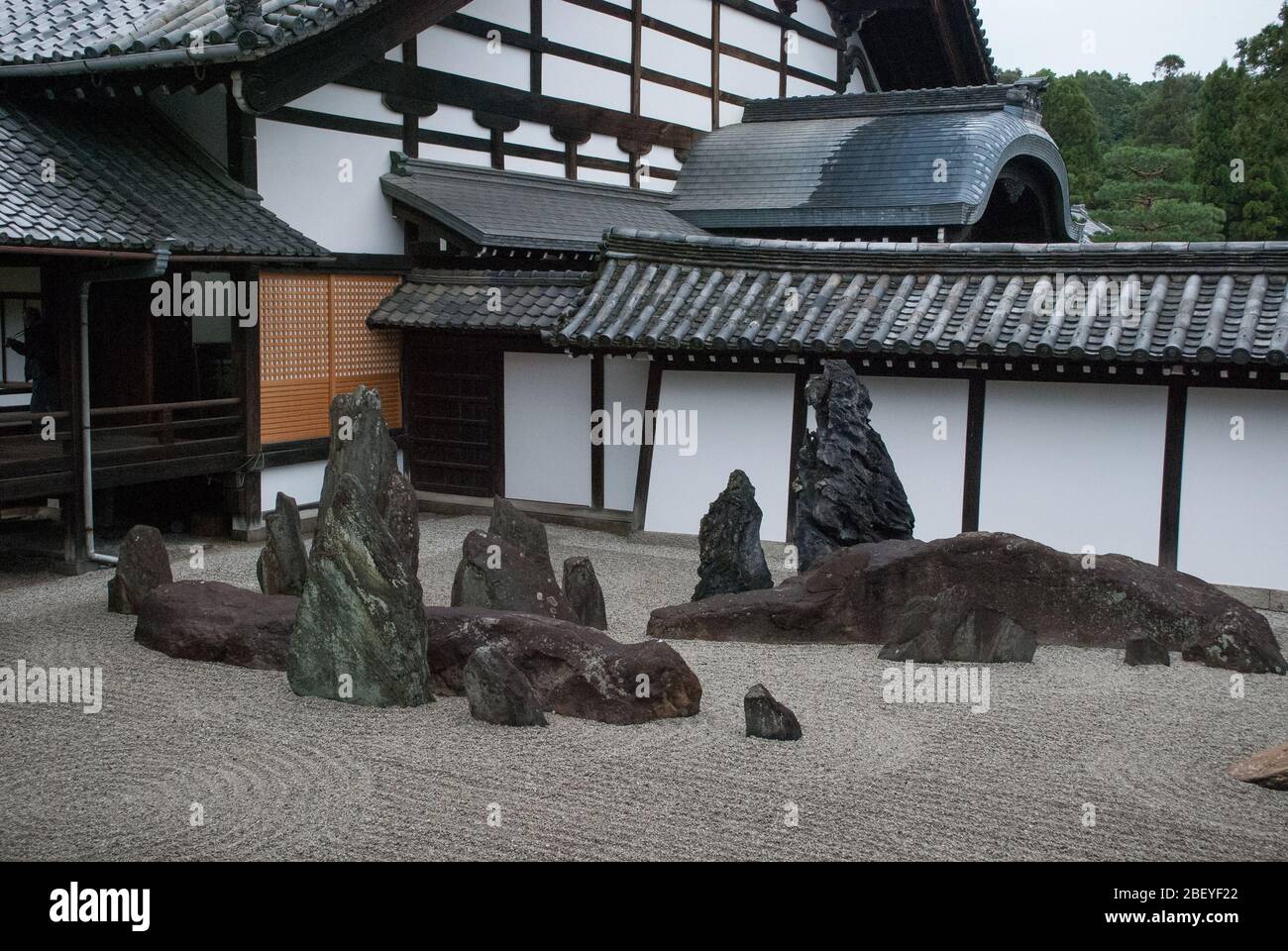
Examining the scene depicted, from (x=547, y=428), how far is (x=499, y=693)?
807 cm

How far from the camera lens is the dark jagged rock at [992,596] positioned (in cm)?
988

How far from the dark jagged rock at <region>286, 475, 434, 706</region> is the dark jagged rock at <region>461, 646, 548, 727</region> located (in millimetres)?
515

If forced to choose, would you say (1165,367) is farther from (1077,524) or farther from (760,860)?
(760,860)

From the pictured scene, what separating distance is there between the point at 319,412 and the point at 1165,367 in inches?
357

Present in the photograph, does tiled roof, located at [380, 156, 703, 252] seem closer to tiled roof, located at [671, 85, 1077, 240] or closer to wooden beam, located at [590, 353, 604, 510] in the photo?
tiled roof, located at [671, 85, 1077, 240]

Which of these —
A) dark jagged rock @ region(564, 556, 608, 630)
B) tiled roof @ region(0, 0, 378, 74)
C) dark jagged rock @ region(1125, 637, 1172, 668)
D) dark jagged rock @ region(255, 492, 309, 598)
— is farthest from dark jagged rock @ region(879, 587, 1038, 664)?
tiled roof @ region(0, 0, 378, 74)

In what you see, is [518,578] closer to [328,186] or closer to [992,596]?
[992,596]

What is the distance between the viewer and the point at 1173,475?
11750 mm

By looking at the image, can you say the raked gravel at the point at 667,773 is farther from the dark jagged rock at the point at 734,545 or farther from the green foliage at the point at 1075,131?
the green foliage at the point at 1075,131

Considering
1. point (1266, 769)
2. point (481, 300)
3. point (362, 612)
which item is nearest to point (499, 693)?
point (362, 612)

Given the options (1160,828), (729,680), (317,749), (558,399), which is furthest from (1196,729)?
(558,399)

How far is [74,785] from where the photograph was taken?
682cm

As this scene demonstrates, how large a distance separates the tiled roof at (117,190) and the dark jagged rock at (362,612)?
4.40 m

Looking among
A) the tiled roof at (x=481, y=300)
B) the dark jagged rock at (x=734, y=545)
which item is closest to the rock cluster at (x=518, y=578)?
the dark jagged rock at (x=734, y=545)
